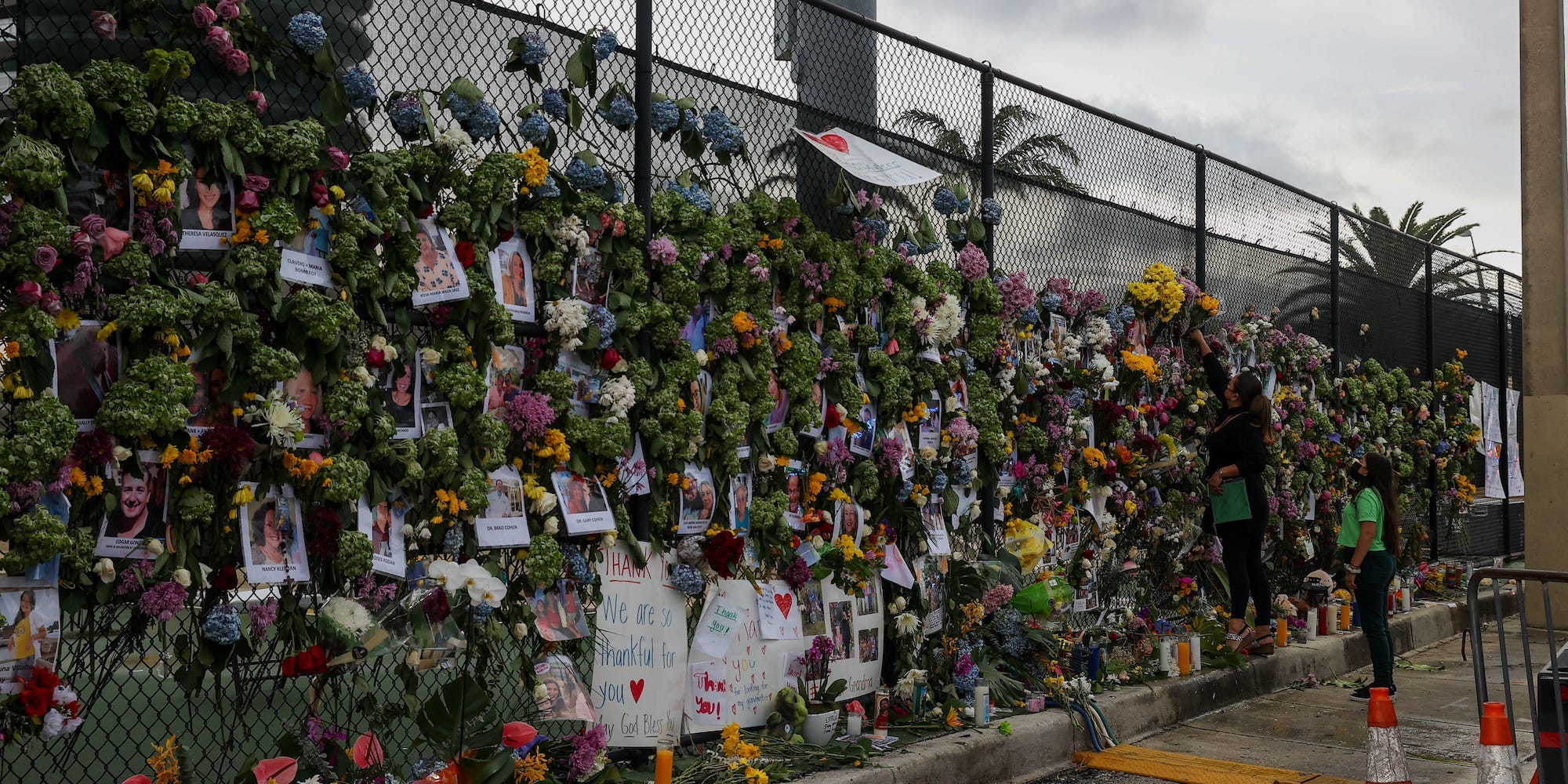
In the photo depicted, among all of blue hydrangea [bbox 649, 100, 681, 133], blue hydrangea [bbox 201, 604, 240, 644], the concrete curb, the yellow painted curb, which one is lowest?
the yellow painted curb

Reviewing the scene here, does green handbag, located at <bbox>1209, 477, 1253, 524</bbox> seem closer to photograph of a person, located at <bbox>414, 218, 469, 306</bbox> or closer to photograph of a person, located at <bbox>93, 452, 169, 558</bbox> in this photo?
photograph of a person, located at <bbox>414, 218, 469, 306</bbox>

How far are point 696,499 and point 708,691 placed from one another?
0.81 metres

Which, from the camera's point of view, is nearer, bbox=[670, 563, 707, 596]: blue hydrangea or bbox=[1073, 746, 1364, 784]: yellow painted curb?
bbox=[670, 563, 707, 596]: blue hydrangea

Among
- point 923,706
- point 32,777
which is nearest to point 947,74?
point 923,706

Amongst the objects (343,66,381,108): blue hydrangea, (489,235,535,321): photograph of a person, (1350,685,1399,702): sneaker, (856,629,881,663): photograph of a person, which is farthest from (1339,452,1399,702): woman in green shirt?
(343,66,381,108): blue hydrangea

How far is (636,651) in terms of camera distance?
5160mm

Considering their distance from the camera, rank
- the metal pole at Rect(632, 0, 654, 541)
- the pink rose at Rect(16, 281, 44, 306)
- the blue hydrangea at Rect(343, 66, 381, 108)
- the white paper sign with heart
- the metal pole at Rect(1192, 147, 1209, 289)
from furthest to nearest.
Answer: the metal pole at Rect(1192, 147, 1209, 289), the white paper sign with heart, the metal pole at Rect(632, 0, 654, 541), the blue hydrangea at Rect(343, 66, 381, 108), the pink rose at Rect(16, 281, 44, 306)

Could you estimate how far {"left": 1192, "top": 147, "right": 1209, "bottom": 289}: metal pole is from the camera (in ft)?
30.7

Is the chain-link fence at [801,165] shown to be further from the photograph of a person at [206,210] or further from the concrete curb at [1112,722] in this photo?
the concrete curb at [1112,722]

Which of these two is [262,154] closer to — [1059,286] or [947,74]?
[947,74]

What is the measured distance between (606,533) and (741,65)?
223 centimetres

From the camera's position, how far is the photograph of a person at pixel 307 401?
4074 millimetres

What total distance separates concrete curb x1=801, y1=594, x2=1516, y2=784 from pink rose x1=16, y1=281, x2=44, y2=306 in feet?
10.3

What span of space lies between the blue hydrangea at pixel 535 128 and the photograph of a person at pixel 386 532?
4.60 ft
